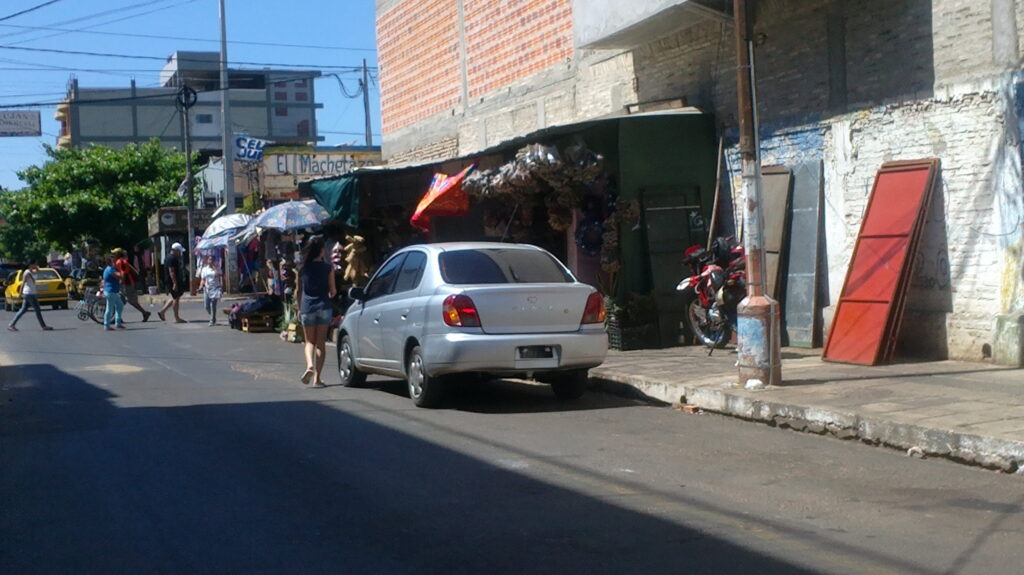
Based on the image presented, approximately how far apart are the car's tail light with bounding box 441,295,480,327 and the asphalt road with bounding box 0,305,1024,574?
0.89 metres

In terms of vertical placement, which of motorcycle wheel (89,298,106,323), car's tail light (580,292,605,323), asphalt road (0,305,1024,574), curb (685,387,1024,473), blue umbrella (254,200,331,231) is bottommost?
asphalt road (0,305,1024,574)

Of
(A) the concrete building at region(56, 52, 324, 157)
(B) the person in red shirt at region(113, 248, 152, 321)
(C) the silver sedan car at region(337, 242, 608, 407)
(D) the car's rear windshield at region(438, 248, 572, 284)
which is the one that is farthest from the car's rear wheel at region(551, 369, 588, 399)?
(A) the concrete building at region(56, 52, 324, 157)

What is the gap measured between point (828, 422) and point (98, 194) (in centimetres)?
5160

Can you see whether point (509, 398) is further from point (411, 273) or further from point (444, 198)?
point (444, 198)

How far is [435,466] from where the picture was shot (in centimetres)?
799

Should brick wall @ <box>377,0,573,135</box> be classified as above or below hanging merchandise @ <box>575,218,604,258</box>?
above

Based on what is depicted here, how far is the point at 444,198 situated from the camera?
57.7 feet

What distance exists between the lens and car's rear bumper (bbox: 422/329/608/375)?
34.2ft

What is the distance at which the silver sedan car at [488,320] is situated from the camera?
10.5 m

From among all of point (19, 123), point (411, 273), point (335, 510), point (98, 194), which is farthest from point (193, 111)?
point (335, 510)

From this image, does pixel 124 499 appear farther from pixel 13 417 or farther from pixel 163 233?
pixel 163 233

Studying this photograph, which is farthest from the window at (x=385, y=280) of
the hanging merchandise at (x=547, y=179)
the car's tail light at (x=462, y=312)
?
the hanging merchandise at (x=547, y=179)

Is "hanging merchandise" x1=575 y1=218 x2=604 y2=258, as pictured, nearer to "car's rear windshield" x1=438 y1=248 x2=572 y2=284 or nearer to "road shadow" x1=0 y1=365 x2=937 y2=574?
"car's rear windshield" x1=438 y1=248 x2=572 y2=284

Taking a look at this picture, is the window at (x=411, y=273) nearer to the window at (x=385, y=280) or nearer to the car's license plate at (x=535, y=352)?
the window at (x=385, y=280)
